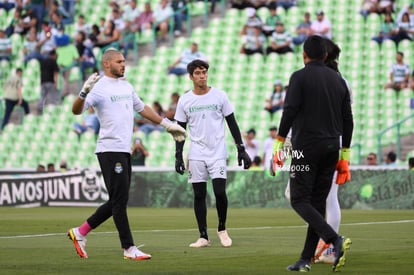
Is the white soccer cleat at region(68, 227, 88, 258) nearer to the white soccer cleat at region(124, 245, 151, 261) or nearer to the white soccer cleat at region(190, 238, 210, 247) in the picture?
the white soccer cleat at region(124, 245, 151, 261)

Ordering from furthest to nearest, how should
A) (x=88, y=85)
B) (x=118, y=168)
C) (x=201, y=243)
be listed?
1. (x=201, y=243)
2. (x=118, y=168)
3. (x=88, y=85)

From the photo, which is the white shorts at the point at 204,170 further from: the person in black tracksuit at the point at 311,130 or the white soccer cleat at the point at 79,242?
the person in black tracksuit at the point at 311,130

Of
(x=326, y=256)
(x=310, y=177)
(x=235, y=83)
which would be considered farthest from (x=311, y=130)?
(x=235, y=83)

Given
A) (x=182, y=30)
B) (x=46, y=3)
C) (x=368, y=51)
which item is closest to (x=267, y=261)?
(x=368, y=51)

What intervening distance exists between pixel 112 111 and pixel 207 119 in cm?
249

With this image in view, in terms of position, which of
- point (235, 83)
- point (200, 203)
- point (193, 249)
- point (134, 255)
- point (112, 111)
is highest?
point (235, 83)

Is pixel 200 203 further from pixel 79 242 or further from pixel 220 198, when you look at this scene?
pixel 79 242

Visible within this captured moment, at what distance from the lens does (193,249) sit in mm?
14109

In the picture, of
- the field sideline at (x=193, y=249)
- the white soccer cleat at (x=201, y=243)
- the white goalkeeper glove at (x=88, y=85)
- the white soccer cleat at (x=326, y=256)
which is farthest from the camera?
the white soccer cleat at (x=201, y=243)

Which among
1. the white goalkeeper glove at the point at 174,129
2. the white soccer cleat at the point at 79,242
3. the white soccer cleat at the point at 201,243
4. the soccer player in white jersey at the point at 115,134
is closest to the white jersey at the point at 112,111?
the soccer player in white jersey at the point at 115,134

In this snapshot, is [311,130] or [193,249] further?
[193,249]

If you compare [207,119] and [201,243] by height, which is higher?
[207,119]

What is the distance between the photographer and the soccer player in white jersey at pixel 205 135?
15.1 metres

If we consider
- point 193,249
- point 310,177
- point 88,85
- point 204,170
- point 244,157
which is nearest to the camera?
point 310,177
